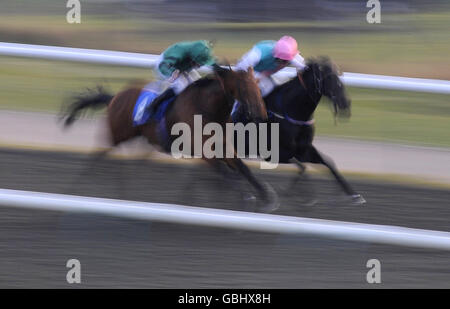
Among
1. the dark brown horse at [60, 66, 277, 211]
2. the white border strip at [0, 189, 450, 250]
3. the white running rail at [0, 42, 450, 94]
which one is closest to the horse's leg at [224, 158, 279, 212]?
the dark brown horse at [60, 66, 277, 211]

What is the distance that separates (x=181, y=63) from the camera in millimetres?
6043

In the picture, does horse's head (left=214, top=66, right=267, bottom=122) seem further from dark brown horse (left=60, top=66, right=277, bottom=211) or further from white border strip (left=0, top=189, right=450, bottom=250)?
white border strip (left=0, top=189, right=450, bottom=250)

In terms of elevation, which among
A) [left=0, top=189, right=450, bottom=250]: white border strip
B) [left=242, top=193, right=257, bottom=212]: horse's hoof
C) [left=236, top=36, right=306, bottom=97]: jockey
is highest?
[left=236, top=36, right=306, bottom=97]: jockey

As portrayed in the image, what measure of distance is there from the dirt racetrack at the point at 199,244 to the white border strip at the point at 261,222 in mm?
521

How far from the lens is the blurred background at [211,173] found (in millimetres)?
4832

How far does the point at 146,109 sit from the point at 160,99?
0.12m

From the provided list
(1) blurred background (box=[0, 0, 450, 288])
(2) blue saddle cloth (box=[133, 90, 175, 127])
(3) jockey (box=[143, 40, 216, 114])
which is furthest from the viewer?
(2) blue saddle cloth (box=[133, 90, 175, 127])

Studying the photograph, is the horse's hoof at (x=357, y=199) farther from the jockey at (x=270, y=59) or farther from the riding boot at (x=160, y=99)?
the riding boot at (x=160, y=99)

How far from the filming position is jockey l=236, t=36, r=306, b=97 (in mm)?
6219

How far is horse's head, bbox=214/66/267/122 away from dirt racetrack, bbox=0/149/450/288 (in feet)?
2.24

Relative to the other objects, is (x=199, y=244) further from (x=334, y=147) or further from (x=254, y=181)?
(x=334, y=147)

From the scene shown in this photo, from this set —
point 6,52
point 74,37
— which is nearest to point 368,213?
point 6,52
